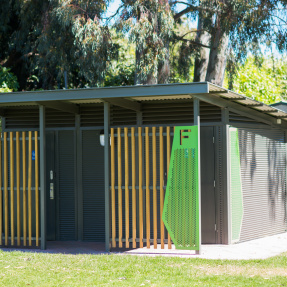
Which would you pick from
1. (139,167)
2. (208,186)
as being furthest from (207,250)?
(139,167)

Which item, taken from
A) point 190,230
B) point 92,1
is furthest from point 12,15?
point 190,230

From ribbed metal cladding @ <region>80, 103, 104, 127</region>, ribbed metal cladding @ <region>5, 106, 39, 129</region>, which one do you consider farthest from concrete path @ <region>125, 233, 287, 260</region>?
Result: ribbed metal cladding @ <region>5, 106, 39, 129</region>

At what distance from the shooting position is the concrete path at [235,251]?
9.20m

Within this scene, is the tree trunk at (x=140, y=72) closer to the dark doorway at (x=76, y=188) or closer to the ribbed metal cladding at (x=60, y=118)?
the ribbed metal cladding at (x=60, y=118)

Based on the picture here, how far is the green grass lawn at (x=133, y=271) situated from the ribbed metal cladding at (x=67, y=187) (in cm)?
Result: 211

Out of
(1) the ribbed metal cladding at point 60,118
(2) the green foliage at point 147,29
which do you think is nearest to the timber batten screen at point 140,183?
(1) the ribbed metal cladding at point 60,118

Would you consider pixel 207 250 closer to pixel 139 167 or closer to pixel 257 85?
pixel 139 167

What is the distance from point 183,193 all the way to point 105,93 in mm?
2044

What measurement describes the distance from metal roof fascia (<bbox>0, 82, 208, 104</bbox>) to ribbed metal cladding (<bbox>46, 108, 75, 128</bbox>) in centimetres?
160

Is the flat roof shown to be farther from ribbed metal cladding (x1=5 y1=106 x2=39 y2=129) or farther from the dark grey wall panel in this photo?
ribbed metal cladding (x1=5 y1=106 x2=39 y2=129)

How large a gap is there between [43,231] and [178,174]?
2.51m

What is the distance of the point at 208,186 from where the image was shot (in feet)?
35.0

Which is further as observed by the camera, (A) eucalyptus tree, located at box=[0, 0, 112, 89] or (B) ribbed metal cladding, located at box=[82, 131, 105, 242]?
(A) eucalyptus tree, located at box=[0, 0, 112, 89]

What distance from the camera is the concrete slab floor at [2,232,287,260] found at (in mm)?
9312
